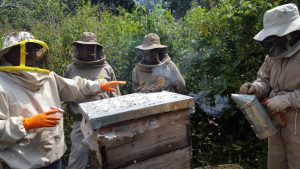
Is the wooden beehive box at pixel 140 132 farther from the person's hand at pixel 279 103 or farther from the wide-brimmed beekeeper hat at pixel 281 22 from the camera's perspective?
the wide-brimmed beekeeper hat at pixel 281 22

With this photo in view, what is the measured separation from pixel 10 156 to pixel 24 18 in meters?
10.9

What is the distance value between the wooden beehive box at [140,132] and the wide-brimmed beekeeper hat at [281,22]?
913 mm

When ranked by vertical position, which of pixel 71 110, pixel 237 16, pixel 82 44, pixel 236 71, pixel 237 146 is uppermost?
pixel 237 16

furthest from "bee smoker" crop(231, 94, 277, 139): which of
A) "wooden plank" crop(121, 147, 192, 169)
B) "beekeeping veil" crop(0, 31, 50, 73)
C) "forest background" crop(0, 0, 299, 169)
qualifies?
"beekeeping veil" crop(0, 31, 50, 73)

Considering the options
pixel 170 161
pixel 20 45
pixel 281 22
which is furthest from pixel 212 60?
pixel 20 45

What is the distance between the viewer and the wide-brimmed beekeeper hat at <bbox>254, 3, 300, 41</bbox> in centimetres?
246

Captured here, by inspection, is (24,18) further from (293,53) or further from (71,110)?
(293,53)

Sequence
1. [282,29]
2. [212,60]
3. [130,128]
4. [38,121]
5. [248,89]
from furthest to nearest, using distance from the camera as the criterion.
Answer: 1. [212,60]
2. [248,89]
3. [282,29]
4. [38,121]
5. [130,128]

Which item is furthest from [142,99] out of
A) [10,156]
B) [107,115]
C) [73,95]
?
[10,156]

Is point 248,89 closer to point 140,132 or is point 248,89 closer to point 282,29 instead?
point 282,29

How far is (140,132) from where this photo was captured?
2115mm

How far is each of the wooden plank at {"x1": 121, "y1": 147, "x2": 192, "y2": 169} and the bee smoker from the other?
0.62 m

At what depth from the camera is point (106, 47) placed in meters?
5.16

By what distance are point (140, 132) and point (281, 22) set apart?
4.78 ft
